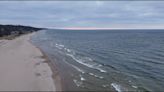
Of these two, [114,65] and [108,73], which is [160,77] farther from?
[114,65]

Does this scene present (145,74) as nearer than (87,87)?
No

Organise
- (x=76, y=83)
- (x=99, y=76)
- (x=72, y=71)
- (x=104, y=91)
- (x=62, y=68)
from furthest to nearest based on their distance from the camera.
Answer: (x=62, y=68), (x=72, y=71), (x=99, y=76), (x=76, y=83), (x=104, y=91)

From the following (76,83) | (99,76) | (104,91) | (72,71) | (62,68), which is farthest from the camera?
(62,68)

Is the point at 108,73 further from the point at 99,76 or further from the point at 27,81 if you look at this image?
the point at 27,81

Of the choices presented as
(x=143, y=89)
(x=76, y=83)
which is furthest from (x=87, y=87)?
(x=143, y=89)

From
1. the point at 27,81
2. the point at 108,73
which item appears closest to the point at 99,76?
the point at 108,73

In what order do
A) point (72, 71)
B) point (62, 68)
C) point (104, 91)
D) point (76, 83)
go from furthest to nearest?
point (62, 68) < point (72, 71) < point (76, 83) < point (104, 91)

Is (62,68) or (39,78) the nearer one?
(39,78)

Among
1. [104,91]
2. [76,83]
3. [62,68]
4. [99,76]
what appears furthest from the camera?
[62,68]

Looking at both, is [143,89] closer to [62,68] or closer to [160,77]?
[160,77]
